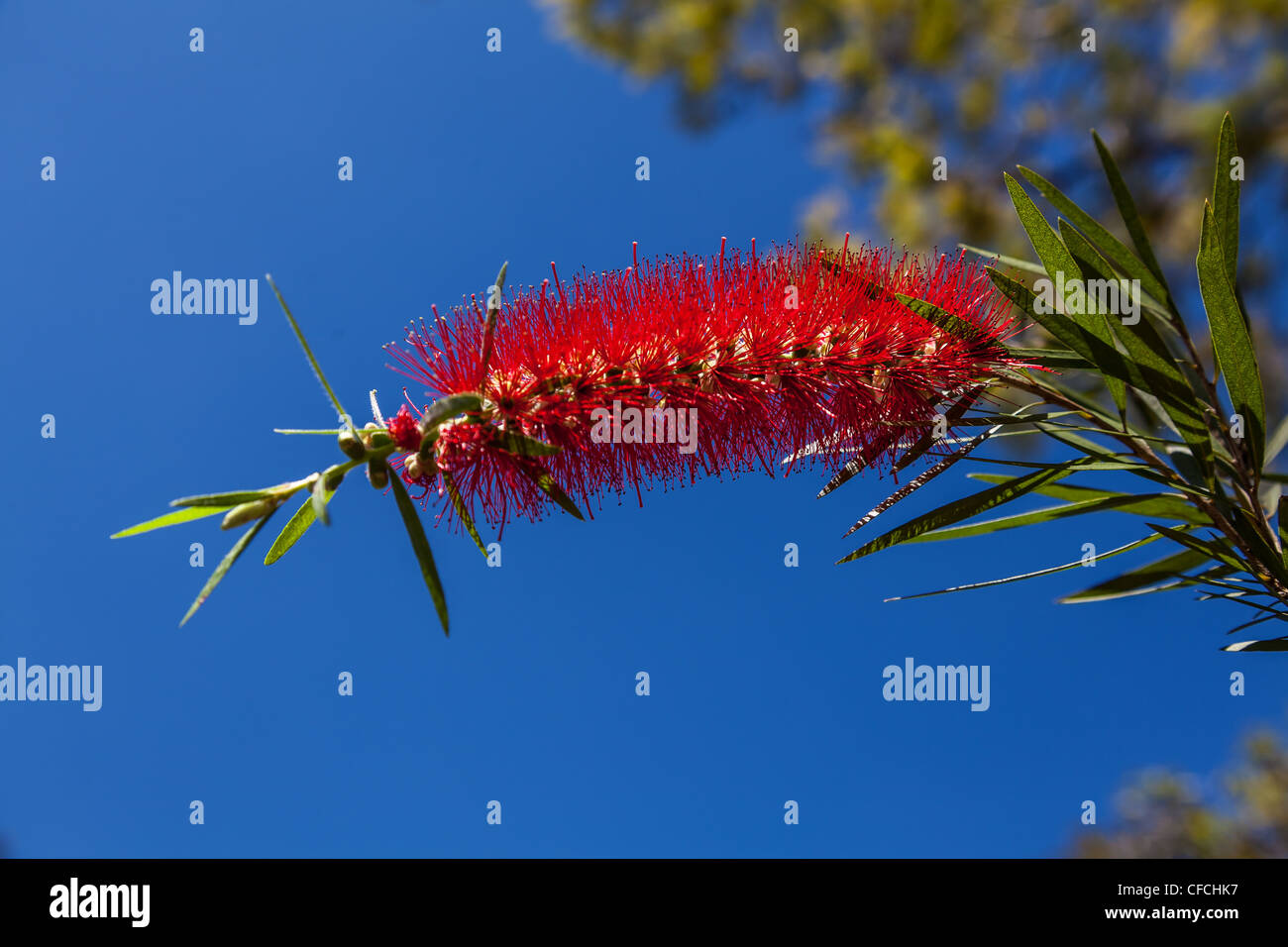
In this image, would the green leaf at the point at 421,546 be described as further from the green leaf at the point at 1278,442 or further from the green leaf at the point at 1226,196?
the green leaf at the point at 1278,442

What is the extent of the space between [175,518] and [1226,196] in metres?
2.10

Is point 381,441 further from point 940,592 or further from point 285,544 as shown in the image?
point 940,592

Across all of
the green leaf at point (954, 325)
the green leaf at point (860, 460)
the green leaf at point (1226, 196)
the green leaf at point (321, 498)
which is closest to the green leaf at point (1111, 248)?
the green leaf at point (1226, 196)

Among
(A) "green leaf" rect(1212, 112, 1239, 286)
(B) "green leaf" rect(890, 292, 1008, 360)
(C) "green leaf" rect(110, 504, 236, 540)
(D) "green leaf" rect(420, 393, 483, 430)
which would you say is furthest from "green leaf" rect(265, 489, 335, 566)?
(A) "green leaf" rect(1212, 112, 1239, 286)

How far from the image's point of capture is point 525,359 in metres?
1.68

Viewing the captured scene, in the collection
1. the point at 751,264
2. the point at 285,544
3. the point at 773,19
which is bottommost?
the point at 285,544

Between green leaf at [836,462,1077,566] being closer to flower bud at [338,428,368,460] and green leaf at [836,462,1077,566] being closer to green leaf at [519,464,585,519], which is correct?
green leaf at [519,464,585,519]

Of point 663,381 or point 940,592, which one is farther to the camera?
point 940,592

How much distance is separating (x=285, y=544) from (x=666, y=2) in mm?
9231

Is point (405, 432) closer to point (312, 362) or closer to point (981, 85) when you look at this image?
point (312, 362)

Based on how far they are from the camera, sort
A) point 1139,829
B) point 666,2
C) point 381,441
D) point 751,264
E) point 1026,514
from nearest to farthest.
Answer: point 381,441
point 751,264
point 1026,514
point 666,2
point 1139,829

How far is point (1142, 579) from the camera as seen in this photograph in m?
2.07

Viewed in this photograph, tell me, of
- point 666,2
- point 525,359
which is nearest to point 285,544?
point 525,359

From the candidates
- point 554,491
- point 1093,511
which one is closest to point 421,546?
point 554,491
